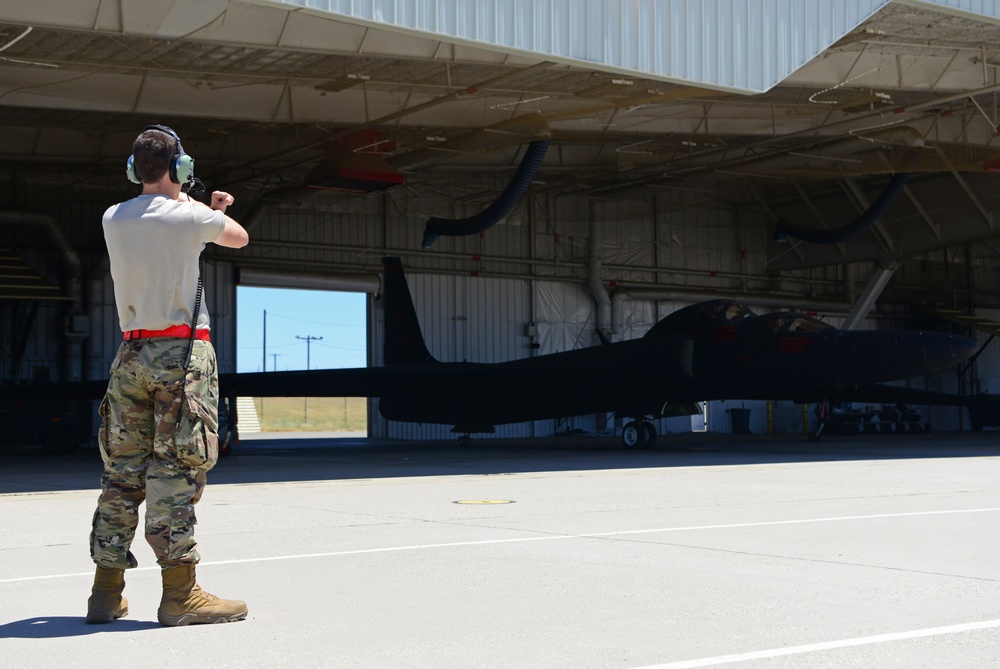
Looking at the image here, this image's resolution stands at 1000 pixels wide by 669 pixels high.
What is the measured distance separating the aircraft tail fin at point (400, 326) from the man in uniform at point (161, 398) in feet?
75.2

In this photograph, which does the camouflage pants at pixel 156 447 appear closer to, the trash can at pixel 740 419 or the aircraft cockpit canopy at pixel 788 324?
the aircraft cockpit canopy at pixel 788 324

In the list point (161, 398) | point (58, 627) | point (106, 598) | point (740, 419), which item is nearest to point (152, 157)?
point (161, 398)

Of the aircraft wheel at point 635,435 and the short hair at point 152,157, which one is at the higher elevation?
the short hair at point 152,157

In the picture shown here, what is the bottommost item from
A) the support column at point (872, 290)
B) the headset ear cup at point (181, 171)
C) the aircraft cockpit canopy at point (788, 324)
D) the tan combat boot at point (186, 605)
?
the tan combat boot at point (186, 605)

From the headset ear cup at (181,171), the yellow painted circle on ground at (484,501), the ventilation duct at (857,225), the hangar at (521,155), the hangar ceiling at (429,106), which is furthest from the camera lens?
the ventilation duct at (857,225)

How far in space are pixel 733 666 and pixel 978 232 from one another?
34207 mm

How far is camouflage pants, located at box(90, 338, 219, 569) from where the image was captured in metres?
4.27

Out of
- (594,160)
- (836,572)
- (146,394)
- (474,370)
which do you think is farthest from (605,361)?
(146,394)

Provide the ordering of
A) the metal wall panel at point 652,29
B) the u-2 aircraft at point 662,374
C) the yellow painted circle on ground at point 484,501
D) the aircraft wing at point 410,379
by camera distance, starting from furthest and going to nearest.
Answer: the aircraft wing at point 410,379, the u-2 aircraft at point 662,374, the metal wall panel at point 652,29, the yellow painted circle on ground at point 484,501

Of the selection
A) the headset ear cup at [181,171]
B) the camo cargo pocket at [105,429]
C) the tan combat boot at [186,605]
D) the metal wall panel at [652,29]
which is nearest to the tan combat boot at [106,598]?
the tan combat boot at [186,605]

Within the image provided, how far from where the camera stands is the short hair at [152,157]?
14.8 feet

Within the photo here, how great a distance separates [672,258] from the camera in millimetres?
39156

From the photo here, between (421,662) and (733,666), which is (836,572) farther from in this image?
(421,662)

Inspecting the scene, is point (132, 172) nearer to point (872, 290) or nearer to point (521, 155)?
point (521, 155)
